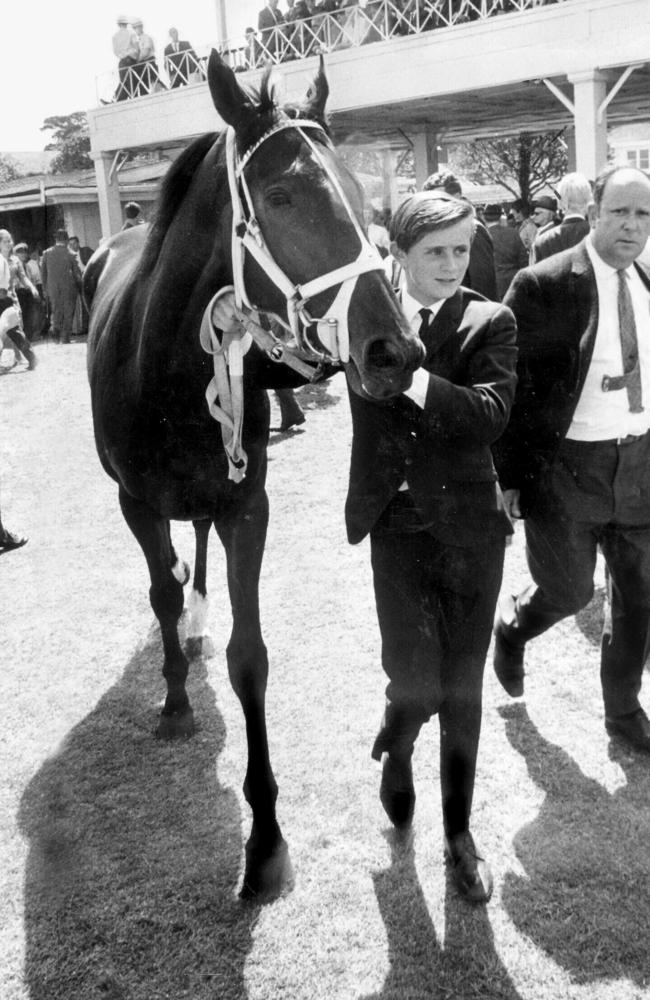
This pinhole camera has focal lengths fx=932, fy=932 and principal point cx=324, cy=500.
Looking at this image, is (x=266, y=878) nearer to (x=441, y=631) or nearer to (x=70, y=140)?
(x=441, y=631)

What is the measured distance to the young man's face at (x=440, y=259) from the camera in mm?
2389

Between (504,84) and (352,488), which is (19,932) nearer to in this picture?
(352,488)

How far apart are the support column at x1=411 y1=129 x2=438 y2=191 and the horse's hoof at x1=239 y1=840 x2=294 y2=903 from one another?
62.1 feet

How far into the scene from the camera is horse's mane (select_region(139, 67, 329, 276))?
2.38 metres

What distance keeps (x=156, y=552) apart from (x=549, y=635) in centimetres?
195

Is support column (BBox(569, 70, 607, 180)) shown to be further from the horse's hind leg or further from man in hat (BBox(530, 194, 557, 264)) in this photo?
the horse's hind leg

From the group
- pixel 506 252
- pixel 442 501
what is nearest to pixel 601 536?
pixel 442 501

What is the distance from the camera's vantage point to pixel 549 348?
3100 mm

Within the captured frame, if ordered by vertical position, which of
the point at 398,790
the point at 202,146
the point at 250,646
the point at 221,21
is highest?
the point at 221,21

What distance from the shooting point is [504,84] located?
535 inches

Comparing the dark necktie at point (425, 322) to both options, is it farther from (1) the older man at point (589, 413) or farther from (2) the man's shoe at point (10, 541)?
(2) the man's shoe at point (10, 541)

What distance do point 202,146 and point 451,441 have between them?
115cm

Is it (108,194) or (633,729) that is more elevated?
(108,194)

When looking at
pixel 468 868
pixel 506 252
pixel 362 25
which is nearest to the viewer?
pixel 468 868
